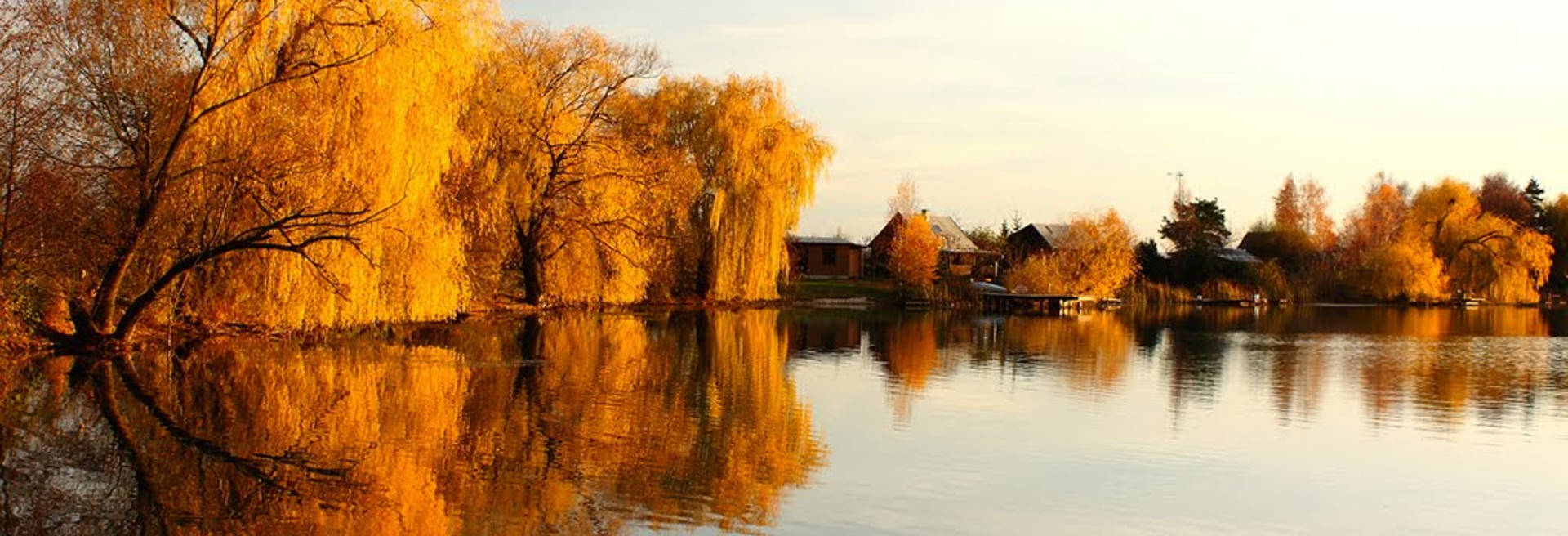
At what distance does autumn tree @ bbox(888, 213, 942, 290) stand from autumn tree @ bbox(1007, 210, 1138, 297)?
12.7 ft

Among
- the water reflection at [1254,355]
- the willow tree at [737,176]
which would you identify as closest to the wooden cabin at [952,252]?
the water reflection at [1254,355]

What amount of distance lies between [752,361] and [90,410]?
12155 mm

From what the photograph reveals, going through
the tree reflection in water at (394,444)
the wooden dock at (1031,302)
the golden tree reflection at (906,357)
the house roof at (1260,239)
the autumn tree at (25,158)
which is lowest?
the tree reflection in water at (394,444)

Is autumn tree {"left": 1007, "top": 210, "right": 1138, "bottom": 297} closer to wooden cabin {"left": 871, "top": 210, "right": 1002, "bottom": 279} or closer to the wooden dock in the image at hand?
the wooden dock

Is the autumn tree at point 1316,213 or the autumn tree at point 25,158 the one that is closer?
the autumn tree at point 25,158

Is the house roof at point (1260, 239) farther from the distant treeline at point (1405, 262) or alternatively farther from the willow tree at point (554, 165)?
the willow tree at point (554, 165)

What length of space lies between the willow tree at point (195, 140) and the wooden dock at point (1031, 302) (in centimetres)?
3460

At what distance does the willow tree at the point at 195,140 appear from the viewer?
19016 mm

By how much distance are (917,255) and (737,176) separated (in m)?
13.2

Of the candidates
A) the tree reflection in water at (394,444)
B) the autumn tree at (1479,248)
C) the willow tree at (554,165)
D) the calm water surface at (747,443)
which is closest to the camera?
the tree reflection in water at (394,444)

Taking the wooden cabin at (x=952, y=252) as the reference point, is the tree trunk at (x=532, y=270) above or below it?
below

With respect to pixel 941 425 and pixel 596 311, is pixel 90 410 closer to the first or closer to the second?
pixel 941 425

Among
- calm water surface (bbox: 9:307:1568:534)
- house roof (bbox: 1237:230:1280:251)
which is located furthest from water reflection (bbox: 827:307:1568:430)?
house roof (bbox: 1237:230:1280:251)

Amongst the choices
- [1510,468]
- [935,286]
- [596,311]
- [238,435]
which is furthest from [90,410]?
[935,286]
